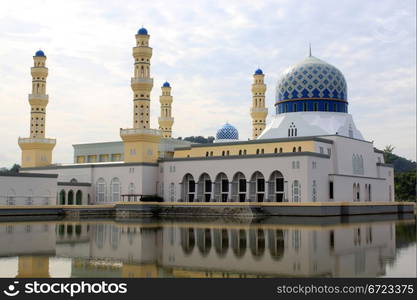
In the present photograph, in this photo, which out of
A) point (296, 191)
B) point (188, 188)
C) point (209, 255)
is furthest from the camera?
point (188, 188)

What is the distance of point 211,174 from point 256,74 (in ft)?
55.5

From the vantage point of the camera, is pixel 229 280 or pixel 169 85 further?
pixel 169 85

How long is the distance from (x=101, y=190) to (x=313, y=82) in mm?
19726

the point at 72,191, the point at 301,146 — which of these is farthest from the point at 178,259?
the point at 72,191

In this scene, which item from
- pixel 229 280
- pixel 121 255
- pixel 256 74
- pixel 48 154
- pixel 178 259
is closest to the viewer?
pixel 229 280

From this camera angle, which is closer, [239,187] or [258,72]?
[239,187]

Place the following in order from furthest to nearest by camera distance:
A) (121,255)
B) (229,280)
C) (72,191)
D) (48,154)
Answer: (48,154) < (72,191) < (121,255) < (229,280)

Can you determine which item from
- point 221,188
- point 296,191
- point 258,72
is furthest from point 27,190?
point 258,72

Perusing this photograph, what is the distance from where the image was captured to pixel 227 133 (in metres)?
56.2

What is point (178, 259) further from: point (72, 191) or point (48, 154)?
point (48, 154)

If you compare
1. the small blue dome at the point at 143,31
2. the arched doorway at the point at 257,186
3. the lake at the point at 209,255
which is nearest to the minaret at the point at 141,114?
the small blue dome at the point at 143,31

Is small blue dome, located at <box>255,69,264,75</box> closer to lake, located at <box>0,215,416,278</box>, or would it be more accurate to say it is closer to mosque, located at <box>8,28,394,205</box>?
mosque, located at <box>8,28,394,205</box>

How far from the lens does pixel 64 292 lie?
365 inches

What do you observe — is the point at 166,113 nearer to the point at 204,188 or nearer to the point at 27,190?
the point at 204,188
